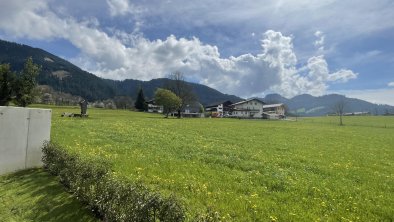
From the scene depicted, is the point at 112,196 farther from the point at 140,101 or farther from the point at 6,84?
the point at 140,101

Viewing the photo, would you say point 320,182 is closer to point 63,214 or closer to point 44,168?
point 63,214

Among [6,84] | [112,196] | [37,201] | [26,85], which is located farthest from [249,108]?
[112,196]

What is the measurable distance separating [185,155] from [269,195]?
360 inches

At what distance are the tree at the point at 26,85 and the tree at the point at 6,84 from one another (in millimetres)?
1038

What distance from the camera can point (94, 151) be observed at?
20.6 metres

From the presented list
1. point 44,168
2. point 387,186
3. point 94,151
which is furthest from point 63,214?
point 387,186

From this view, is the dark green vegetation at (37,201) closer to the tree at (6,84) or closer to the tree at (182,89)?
the tree at (6,84)

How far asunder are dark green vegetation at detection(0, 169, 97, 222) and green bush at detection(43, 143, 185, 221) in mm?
426

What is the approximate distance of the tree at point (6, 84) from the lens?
6191cm

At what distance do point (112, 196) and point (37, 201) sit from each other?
464 centimetres

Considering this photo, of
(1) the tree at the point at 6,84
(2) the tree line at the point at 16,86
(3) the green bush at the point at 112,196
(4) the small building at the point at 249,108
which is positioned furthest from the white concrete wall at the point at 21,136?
(4) the small building at the point at 249,108

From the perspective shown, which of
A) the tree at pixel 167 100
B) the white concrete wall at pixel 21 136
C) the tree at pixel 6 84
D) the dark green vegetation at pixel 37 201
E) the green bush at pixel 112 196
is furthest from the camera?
the tree at pixel 167 100

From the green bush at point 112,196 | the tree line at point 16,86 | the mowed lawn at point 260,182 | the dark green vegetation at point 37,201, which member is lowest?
the dark green vegetation at point 37,201

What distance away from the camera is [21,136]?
1617 centimetres
